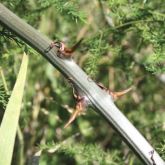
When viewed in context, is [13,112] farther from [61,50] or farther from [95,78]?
[95,78]

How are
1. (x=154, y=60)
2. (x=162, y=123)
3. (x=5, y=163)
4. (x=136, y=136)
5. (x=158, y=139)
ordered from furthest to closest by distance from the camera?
(x=162, y=123)
(x=158, y=139)
(x=154, y=60)
(x=5, y=163)
(x=136, y=136)

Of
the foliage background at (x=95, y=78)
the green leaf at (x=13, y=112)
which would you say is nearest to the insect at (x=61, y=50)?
the green leaf at (x=13, y=112)

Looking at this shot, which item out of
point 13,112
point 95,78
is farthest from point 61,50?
point 95,78

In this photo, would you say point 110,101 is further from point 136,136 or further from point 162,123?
point 162,123

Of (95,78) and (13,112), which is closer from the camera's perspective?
(13,112)

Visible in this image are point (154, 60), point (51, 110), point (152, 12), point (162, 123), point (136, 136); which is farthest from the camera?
point (51, 110)

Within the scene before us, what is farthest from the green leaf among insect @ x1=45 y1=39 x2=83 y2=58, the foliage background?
the foliage background

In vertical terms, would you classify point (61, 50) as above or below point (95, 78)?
below

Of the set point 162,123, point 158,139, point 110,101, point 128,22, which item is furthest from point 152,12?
point 110,101

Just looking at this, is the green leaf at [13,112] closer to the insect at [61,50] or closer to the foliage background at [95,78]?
the insect at [61,50]
